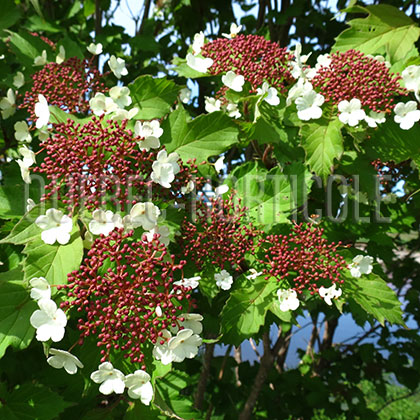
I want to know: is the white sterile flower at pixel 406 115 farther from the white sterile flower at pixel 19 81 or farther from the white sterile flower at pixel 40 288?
the white sterile flower at pixel 19 81

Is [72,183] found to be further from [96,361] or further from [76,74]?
[76,74]

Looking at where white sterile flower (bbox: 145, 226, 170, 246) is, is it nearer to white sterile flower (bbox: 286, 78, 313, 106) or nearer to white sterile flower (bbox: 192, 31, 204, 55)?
white sterile flower (bbox: 286, 78, 313, 106)

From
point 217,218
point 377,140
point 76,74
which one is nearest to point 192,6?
point 76,74

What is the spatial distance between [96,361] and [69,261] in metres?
0.30

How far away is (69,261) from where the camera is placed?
1.18m

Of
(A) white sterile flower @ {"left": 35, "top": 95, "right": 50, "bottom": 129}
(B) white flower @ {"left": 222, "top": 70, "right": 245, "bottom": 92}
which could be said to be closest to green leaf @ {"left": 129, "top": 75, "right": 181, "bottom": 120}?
(B) white flower @ {"left": 222, "top": 70, "right": 245, "bottom": 92}

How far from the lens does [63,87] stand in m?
1.66

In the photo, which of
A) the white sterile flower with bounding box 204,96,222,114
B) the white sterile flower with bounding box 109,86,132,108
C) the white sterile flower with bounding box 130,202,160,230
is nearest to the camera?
the white sterile flower with bounding box 130,202,160,230

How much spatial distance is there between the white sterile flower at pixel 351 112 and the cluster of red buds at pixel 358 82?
6cm

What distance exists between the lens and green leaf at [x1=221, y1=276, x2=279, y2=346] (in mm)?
1409

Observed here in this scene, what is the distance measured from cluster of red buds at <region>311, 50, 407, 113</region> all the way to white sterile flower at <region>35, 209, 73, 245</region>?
1.04 metres

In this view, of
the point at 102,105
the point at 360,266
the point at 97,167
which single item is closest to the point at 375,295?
the point at 360,266

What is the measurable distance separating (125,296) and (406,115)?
1.21 m

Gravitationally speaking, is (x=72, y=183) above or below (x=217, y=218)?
above
